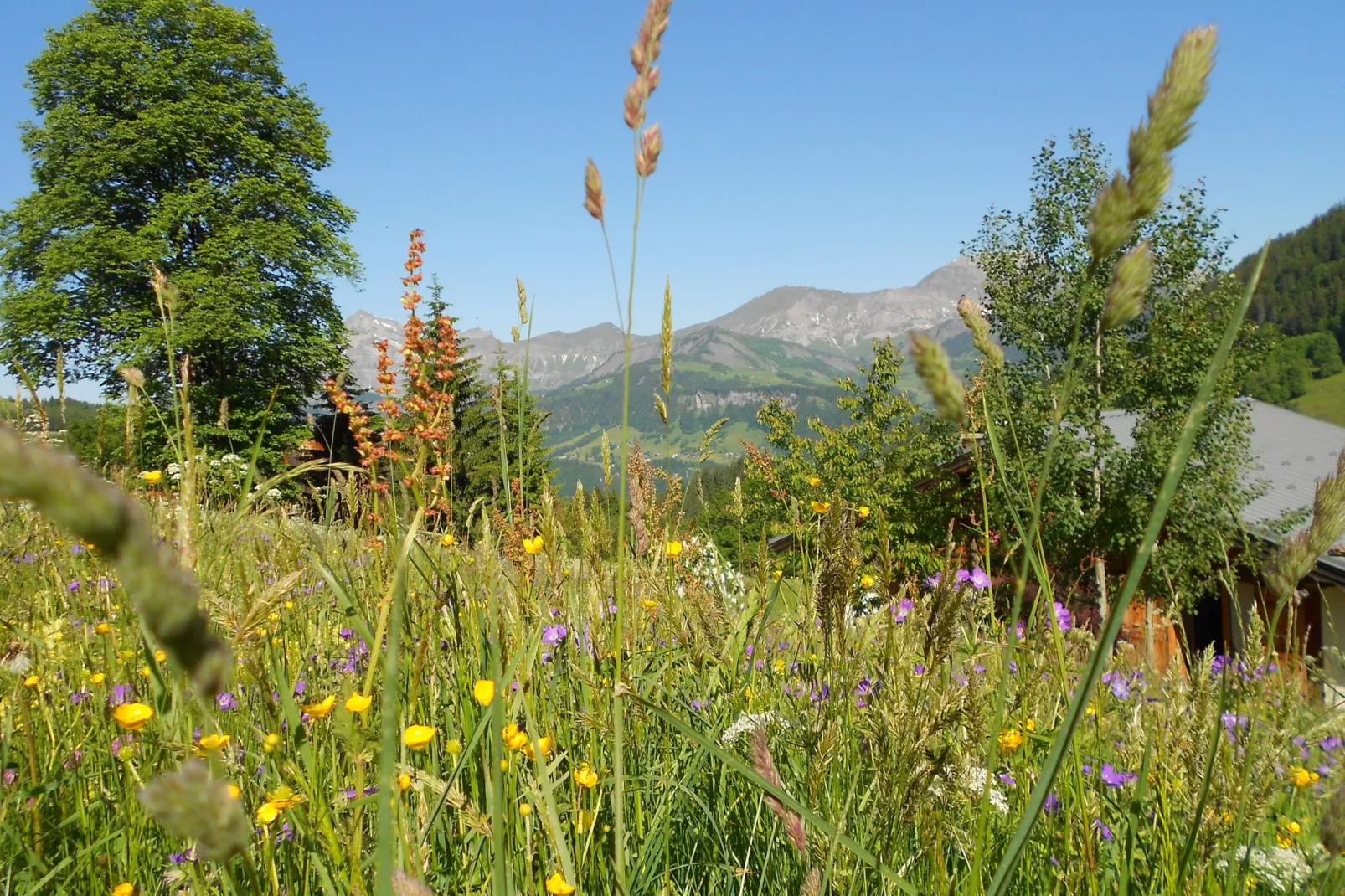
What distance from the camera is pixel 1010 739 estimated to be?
59.5 inches

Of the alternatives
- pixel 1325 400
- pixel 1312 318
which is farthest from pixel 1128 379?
pixel 1312 318

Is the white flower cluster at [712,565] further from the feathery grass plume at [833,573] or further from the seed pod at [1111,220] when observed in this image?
the seed pod at [1111,220]

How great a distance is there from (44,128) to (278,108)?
221 inches

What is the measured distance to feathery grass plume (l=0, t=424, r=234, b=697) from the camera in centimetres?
26

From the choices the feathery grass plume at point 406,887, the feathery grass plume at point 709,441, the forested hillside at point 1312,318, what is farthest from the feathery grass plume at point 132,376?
the forested hillside at point 1312,318

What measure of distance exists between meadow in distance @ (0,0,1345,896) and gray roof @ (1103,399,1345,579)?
88.8 feet

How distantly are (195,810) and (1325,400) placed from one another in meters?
133

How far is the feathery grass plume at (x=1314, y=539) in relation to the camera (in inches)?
30.6

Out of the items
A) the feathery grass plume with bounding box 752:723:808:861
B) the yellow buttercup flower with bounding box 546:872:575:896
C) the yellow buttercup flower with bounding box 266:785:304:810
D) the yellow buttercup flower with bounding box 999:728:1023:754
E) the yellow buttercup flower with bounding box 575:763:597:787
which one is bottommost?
the yellow buttercup flower with bounding box 999:728:1023:754

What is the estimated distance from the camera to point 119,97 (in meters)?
22.8

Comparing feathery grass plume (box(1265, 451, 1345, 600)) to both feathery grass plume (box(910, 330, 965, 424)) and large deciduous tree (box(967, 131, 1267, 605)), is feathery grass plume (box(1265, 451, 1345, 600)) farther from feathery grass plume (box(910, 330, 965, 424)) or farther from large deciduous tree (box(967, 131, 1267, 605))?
large deciduous tree (box(967, 131, 1267, 605))

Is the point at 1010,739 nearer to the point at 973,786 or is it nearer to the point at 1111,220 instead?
the point at 973,786

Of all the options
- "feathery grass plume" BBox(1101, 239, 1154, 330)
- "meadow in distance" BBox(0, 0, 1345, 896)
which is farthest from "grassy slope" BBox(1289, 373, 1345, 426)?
"feathery grass plume" BBox(1101, 239, 1154, 330)

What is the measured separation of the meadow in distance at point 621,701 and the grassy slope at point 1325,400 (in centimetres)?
12509
